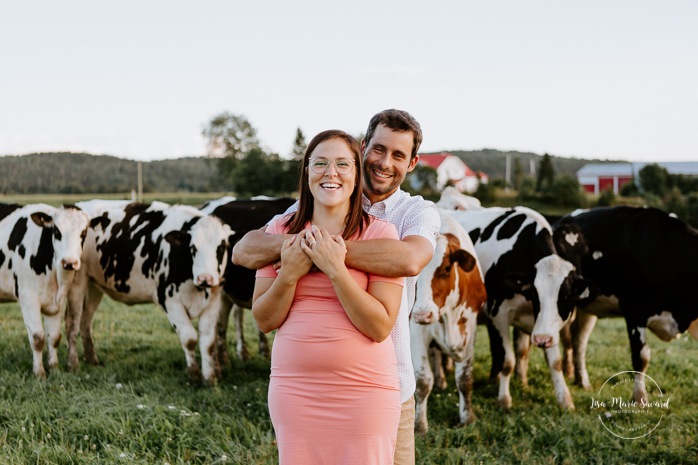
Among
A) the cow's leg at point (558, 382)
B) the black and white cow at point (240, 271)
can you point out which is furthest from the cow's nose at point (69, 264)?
the cow's leg at point (558, 382)

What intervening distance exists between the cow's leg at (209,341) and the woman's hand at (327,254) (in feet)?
17.3

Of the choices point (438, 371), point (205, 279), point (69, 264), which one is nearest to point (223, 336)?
point (205, 279)

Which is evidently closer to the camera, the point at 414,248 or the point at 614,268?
the point at 414,248

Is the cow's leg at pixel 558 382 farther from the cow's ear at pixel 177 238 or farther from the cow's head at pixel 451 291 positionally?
the cow's ear at pixel 177 238

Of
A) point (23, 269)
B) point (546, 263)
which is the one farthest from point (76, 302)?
point (546, 263)

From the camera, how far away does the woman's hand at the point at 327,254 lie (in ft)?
8.34

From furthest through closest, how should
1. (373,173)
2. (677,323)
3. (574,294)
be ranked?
1. (677,323)
2. (574,294)
3. (373,173)

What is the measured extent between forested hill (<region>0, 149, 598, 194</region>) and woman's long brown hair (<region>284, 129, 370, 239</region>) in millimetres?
36765

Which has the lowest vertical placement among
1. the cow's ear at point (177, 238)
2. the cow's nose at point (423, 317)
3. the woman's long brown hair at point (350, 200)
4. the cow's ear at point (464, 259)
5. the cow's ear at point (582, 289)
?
the cow's nose at point (423, 317)

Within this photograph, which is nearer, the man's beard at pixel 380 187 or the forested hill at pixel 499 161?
the man's beard at pixel 380 187

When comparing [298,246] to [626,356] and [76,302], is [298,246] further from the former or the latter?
[626,356]

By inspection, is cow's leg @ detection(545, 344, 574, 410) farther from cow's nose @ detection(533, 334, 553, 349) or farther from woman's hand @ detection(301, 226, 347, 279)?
woman's hand @ detection(301, 226, 347, 279)

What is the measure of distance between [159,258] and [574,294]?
15.7 ft

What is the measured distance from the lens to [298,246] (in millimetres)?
2596
